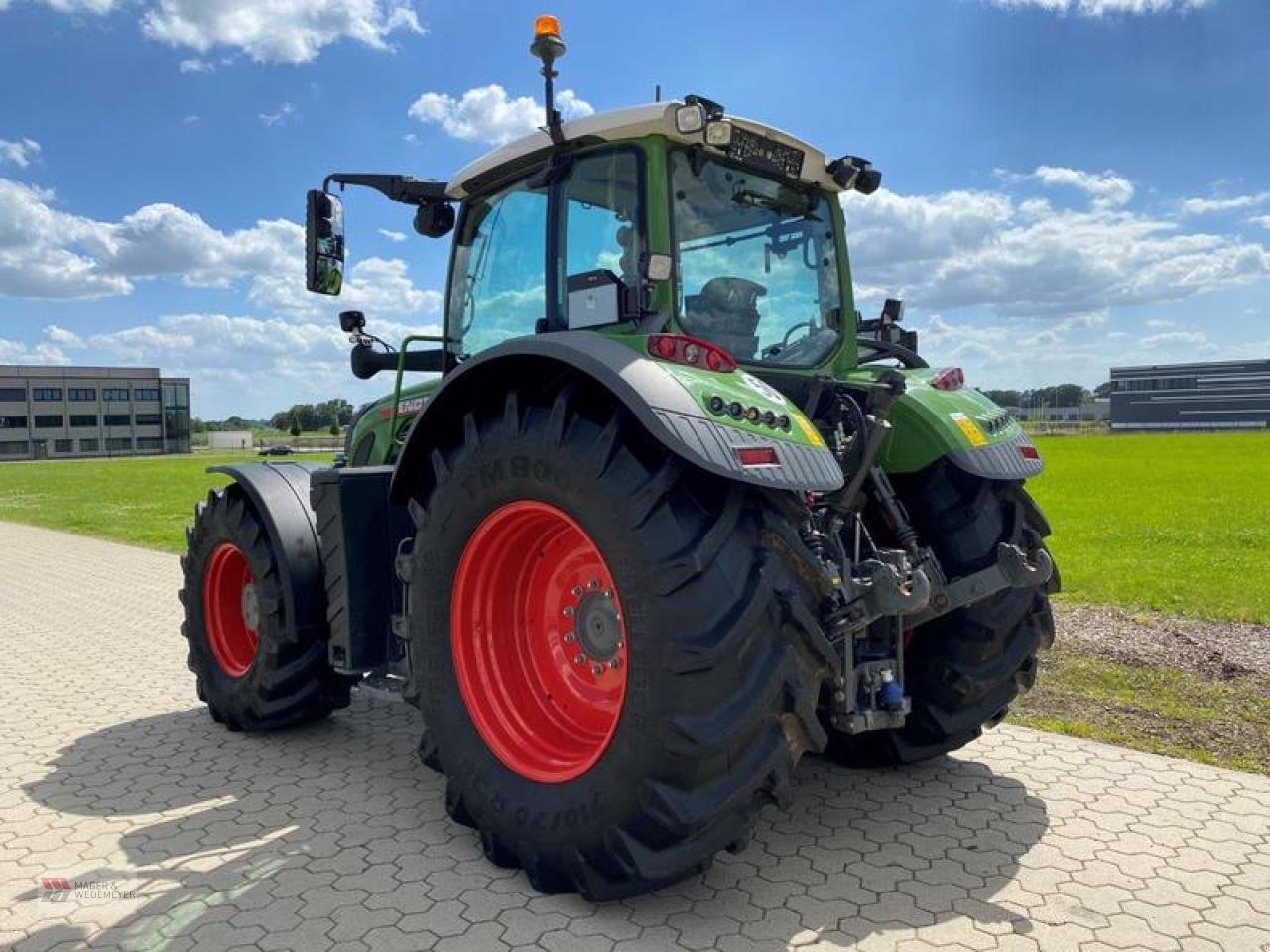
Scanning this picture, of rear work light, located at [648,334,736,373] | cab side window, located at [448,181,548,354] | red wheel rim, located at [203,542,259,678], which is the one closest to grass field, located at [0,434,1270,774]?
rear work light, located at [648,334,736,373]

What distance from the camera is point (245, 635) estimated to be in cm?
552

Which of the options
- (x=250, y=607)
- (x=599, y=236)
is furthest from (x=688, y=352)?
(x=250, y=607)

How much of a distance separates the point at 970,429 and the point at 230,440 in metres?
111

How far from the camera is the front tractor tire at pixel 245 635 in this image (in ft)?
15.9

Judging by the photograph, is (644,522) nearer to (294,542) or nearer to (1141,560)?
(294,542)

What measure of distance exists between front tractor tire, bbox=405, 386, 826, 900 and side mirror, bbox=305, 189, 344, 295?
3.95 feet

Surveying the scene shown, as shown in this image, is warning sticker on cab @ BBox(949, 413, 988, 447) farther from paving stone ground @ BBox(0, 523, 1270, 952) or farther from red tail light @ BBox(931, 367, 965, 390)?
paving stone ground @ BBox(0, 523, 1270, 952)

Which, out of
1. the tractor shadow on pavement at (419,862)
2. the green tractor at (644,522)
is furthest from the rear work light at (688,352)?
the tractor shadow on pavement at (419,862)

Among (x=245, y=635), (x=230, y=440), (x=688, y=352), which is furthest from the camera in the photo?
(x=230, y=440)

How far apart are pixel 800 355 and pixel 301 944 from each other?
3012 millimetres

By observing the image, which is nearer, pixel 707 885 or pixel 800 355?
pixel 707 885

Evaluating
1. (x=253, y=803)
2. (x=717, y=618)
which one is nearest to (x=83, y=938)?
(x=253, y=803)

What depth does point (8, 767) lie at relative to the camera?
4.76m

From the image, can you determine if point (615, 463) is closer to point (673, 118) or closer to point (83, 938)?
point (673, 118)
